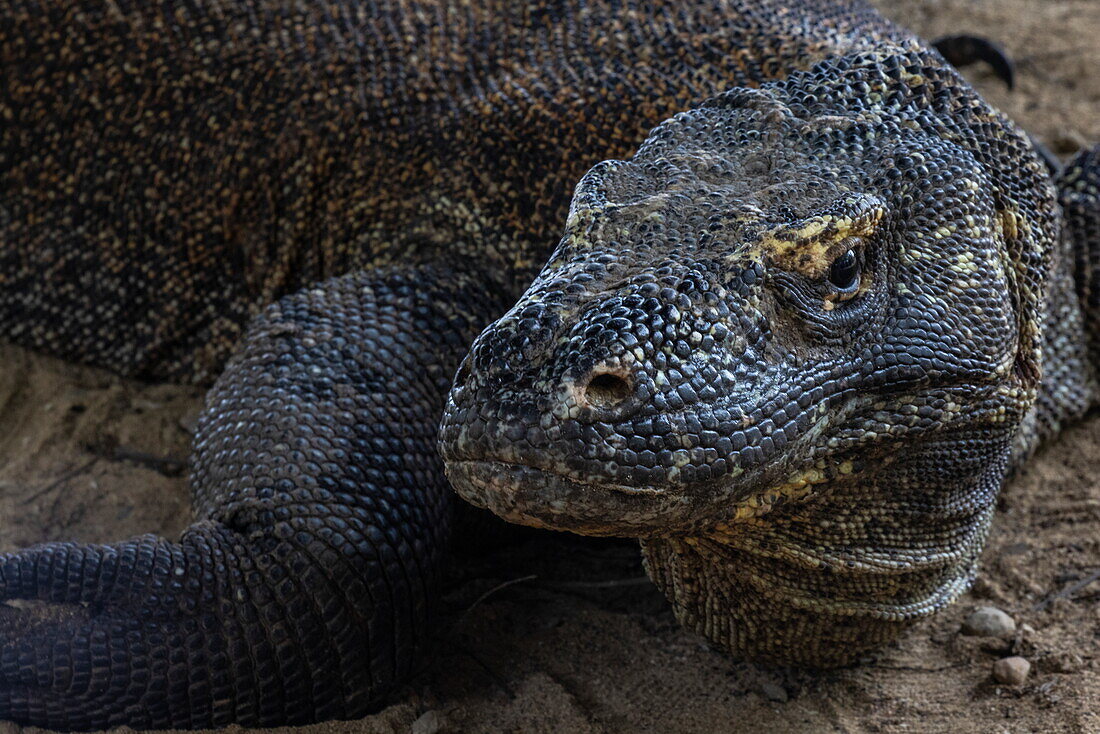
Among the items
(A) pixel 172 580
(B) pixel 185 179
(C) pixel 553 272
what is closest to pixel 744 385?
(C) pixel 553 272

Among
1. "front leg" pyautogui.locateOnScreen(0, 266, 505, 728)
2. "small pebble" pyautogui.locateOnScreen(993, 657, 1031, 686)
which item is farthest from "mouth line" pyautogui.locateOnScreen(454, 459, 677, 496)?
"small pebble" pyautogui.locateOnScreen(993, 657, 1031, 686)

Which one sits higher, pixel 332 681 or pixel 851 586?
pixel 851 586

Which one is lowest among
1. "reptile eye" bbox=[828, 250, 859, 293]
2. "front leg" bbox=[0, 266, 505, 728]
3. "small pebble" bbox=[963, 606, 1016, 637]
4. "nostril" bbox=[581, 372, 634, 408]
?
"small pebble" bbox=[963, 606, 1016, 637]

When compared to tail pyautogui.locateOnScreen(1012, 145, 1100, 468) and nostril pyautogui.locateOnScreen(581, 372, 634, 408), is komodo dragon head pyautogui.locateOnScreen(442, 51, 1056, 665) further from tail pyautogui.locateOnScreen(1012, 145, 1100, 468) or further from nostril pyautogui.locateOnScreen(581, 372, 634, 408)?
tail pyautogui.locateOnScreen(1012, 145, 1100, 468)

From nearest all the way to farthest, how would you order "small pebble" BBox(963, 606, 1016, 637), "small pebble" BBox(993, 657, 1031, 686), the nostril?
1. the nostril
2. "small pebble" BBox(993, 657, 1031, 686)
3. "small pebble" BBox(963, 606, 1016, 637)

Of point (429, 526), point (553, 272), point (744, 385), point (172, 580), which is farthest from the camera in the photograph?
point (429, 526)

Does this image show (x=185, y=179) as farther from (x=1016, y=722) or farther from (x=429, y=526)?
(x=1016, y=722)

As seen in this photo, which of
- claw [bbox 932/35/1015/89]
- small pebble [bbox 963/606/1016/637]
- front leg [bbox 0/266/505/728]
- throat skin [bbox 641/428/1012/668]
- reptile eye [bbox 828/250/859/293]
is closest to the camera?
reptile eye [bbox 828/250/859/293]

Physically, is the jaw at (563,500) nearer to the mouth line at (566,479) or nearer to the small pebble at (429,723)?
the mouth line at (566,479)
